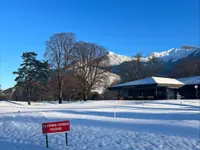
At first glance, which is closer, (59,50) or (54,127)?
(54,127)

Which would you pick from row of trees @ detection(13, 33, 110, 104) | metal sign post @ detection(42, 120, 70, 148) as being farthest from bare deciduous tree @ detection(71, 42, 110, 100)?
metal sign post @ detection(42, 120, 70, 148)

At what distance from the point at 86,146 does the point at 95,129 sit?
3.90 meters

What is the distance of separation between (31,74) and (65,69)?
750 centimetres

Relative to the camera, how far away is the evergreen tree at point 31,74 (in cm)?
5359

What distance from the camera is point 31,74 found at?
55094 millimetres

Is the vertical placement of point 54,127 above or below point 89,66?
below

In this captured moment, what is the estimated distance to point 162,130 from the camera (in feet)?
43.8

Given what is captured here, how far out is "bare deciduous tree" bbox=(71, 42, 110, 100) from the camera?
187 feet

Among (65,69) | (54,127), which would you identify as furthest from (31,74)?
(54,127)

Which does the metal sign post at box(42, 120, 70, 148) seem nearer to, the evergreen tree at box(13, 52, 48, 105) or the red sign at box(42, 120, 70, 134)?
the red sign at box(42, 120, 70, 134)

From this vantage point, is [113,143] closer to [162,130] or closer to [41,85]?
[162,130]

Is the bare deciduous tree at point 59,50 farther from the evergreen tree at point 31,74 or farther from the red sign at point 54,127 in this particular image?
the red sign at point 54,127

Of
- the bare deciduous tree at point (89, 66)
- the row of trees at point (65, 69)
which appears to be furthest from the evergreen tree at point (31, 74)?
the bare deciduous tree at point (89, 66)

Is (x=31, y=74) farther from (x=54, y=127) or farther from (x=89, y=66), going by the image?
(x=54, y=127)
